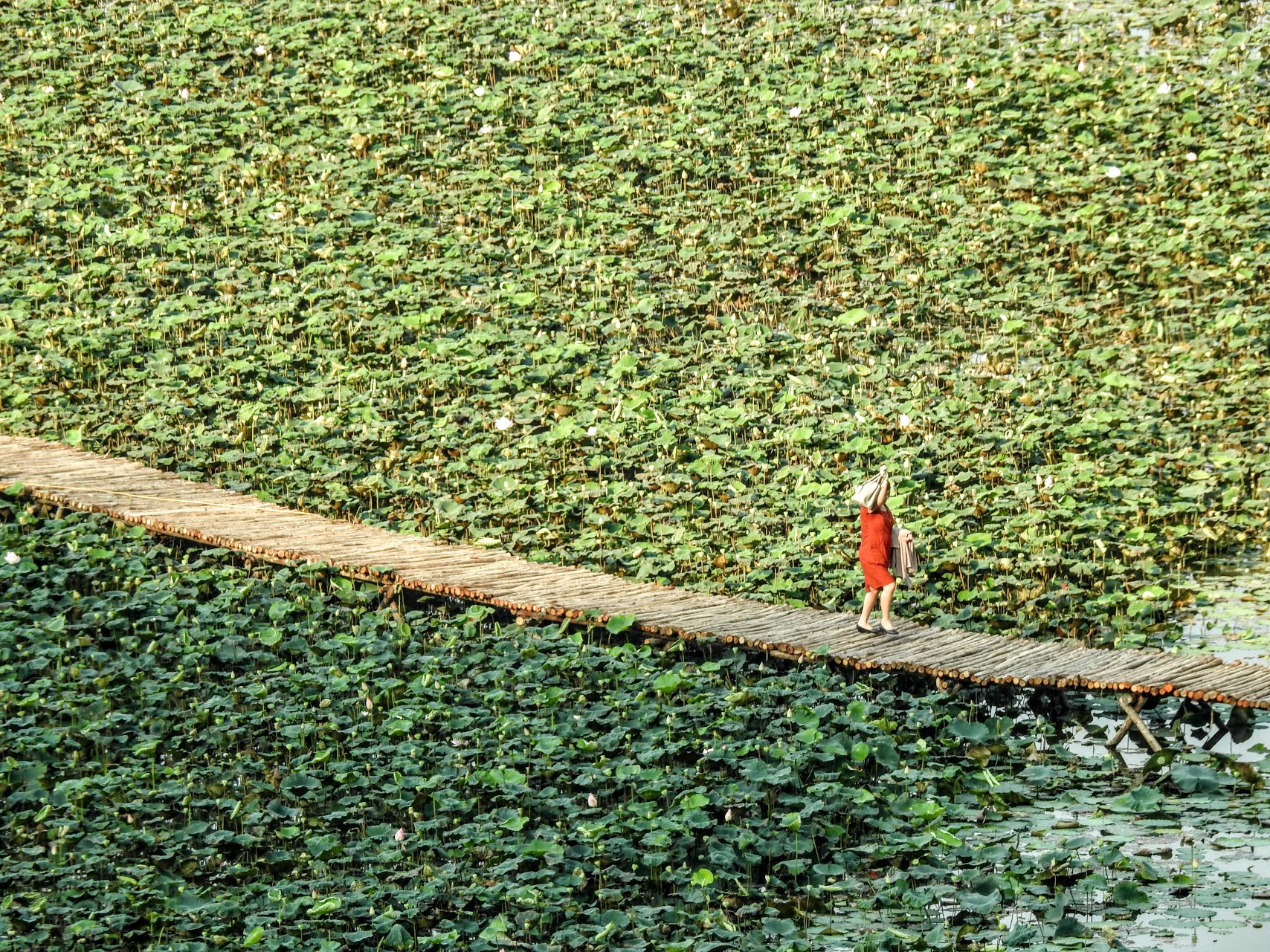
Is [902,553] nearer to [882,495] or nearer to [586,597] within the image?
[882,495]

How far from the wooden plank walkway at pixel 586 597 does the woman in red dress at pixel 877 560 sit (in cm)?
13

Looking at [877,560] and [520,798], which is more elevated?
[877,560]

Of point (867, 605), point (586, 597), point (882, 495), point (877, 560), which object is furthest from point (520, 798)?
point (882, 495)

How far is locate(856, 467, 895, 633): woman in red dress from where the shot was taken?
9242 mm

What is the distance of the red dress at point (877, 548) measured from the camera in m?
9.24

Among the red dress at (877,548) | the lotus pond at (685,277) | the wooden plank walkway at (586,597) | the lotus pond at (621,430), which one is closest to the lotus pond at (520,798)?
the lotus pond at (621,430)

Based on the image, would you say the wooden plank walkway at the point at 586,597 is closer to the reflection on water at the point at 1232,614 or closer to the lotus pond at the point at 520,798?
the lotus pond at the point at 520,798

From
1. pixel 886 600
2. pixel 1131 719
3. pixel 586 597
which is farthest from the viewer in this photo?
pixel 586 597

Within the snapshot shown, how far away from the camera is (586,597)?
952 cm

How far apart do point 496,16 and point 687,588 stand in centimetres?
878

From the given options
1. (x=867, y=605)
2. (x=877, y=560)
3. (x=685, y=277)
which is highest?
(x=685, y=277)

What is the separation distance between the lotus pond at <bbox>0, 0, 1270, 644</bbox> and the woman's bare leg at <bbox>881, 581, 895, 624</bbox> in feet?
2.38

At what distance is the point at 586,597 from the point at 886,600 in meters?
1.68

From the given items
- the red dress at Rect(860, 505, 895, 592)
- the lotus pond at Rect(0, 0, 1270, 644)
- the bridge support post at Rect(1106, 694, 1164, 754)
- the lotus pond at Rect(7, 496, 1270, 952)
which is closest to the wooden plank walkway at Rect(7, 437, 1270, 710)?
the bridge support post at Rect(1106, 694, 1164, 754)
